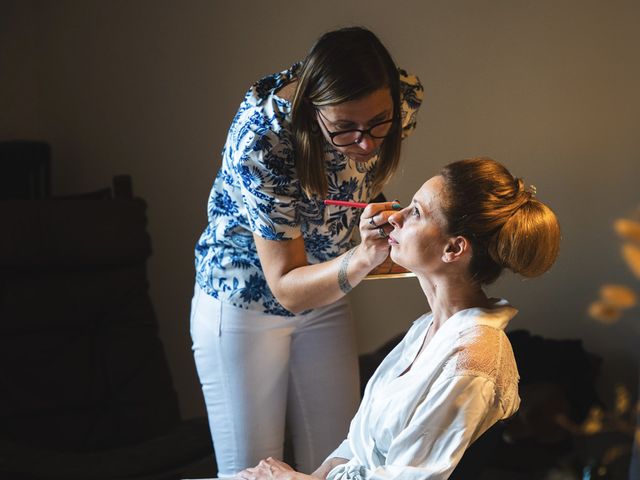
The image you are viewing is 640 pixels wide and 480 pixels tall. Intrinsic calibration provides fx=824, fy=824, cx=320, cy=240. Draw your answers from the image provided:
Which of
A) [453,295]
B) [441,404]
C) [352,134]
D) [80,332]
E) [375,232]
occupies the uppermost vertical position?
[352,134]

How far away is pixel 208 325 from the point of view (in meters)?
1.62

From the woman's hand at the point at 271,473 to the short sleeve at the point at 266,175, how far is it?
398 millimetres

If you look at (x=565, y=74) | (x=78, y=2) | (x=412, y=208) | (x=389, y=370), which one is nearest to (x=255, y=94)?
(x=412, y=208)

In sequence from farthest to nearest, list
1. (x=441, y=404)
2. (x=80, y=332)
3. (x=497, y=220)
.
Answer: (x=80, y=332), (x=497, y=220), (x=441, y=404)

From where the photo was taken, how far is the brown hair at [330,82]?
1.31 meters

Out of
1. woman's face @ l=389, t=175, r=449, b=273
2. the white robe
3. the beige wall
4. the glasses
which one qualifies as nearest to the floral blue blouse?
the glasses

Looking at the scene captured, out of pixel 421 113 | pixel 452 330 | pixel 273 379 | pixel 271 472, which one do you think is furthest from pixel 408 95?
pixel 421 113

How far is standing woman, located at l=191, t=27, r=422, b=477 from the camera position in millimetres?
1353

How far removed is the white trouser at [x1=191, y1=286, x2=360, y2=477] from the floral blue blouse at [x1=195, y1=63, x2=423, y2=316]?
46mm

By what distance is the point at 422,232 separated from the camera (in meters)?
1.35

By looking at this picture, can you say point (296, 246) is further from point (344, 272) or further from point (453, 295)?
point (453, 295)

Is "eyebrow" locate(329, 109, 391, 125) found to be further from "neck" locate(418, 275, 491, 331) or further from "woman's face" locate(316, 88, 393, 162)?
"neck" locate(418, 275, 491, 331)

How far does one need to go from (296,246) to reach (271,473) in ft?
1.30

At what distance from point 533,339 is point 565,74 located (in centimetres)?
73
